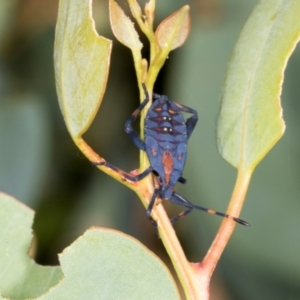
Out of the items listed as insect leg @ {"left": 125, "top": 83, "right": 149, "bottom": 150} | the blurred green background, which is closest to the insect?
insect leg @ {"left": 125, "top": 83, "right": 149, "bottom": 150}

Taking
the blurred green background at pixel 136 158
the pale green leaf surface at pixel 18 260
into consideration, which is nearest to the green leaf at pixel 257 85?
the pale green leaf surface at pixel 18 260

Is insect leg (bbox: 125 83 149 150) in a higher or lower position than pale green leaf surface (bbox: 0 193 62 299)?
higher

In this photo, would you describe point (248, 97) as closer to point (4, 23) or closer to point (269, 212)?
point (269, 212)

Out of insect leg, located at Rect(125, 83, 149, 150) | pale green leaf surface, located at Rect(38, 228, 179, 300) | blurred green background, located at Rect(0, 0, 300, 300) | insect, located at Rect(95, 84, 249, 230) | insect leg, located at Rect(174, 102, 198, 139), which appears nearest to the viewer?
pale green leaf surface, located at Rect(38, 228, 179, 300)

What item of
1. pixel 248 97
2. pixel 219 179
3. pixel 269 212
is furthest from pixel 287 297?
pixel 248 97

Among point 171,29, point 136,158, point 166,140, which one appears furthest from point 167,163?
point 136,158

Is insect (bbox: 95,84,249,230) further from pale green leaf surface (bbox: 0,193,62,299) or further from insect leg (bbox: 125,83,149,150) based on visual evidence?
pale green leaf surface (bbox: 0,193,62,299)
